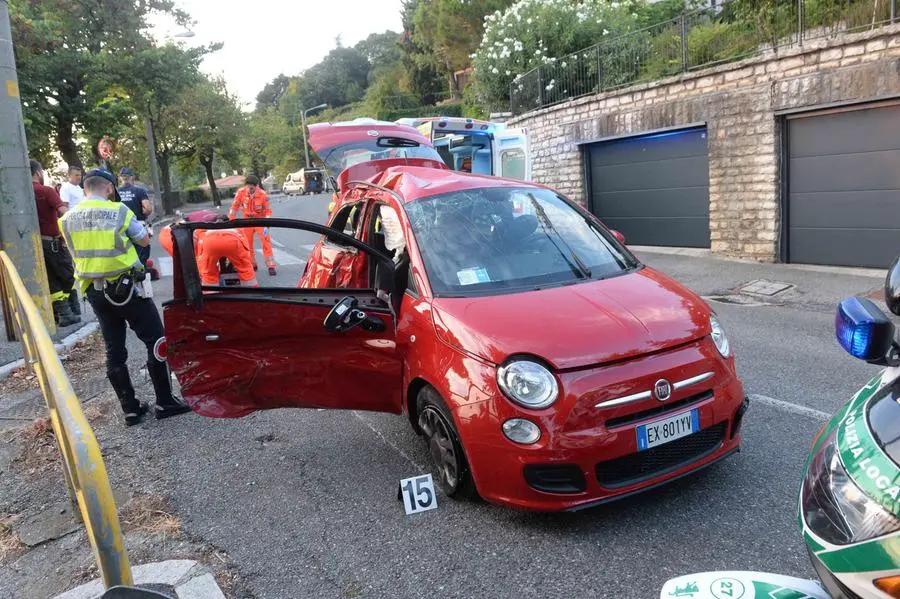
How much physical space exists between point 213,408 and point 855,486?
3485mm

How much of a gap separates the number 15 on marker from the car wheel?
3.1 inches

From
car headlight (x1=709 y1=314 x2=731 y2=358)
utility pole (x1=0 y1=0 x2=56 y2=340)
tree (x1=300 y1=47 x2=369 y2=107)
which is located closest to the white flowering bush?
utility pole (x1=0 y1=0 x2=56 y2=340)

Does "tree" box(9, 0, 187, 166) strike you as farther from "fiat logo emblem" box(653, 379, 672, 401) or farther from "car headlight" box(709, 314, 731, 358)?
"fiat logo emblem" box(653, 379, 672, 401)

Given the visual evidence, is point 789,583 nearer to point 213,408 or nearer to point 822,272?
point 213,408

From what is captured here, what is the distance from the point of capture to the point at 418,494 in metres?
3.70

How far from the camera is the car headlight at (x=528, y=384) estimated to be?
3.16m

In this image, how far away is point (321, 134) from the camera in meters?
9.62

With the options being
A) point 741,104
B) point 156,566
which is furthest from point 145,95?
point 156,566

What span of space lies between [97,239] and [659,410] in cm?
398

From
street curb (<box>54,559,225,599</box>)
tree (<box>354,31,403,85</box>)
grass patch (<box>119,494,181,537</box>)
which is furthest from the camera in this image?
tree (<box>354,31,403,85</box>)

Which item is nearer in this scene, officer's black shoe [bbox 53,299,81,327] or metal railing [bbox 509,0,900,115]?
officer's black shoe [bbox 53,299,81,327]

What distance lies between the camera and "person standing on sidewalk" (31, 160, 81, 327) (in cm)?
834

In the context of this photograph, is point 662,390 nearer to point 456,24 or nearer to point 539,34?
point 539,34

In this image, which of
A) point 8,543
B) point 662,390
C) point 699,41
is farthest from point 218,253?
point 699,41
